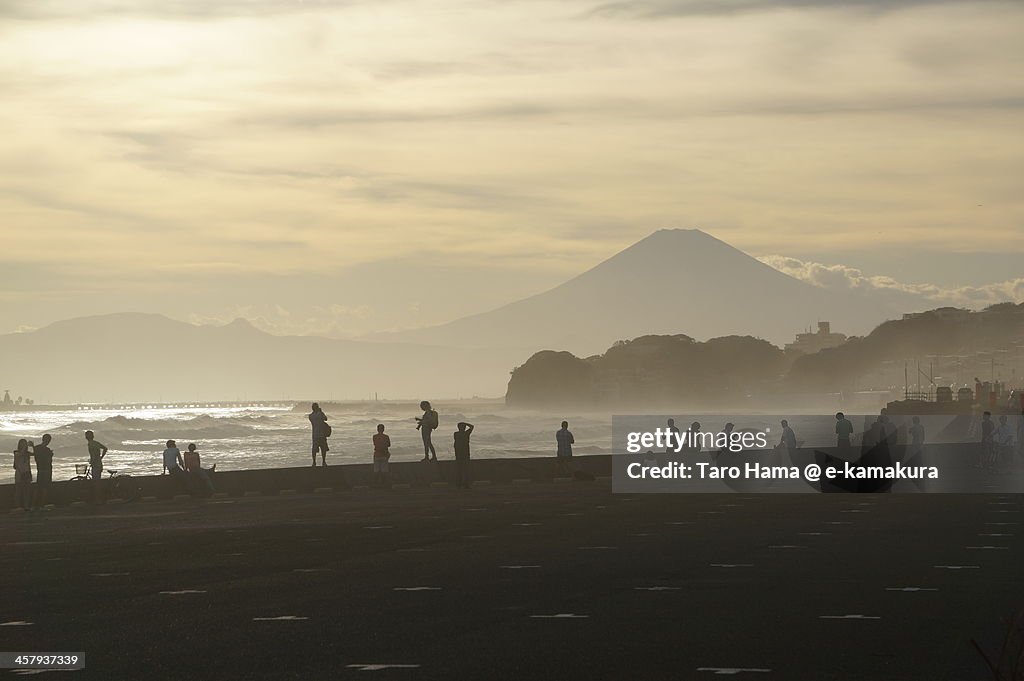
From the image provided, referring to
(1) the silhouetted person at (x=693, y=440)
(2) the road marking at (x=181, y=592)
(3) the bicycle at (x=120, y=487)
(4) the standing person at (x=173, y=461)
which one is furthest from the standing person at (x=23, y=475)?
(1) the silhouetted person at (x=693, y=440)

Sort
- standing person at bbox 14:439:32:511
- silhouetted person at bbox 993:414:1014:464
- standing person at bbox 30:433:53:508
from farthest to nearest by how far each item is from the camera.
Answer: silhouetted person at bbox 993:414:1014:464, standing person at bbox 30:433:53:508, standing person at bbox 14:439:32:511

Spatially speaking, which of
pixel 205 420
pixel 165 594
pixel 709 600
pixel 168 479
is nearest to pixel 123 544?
pixel 165 594

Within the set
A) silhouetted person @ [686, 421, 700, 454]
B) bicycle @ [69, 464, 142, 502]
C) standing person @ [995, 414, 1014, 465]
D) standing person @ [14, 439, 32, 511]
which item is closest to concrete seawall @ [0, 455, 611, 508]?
bicycle @ [69, 464, 142, 502]

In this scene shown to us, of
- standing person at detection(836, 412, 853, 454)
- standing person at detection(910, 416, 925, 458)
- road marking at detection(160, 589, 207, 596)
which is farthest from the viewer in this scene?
standing person at detection(910, 416, 925, 458)

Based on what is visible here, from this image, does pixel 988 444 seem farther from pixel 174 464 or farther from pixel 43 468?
pixel 43 468

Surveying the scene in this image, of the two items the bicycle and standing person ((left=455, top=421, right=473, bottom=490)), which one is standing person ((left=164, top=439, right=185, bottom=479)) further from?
standing person ((left=455, top=421, right=473, bottom=490))

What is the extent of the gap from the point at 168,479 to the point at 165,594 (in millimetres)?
22744

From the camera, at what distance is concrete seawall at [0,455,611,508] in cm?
3503

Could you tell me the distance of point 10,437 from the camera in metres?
104

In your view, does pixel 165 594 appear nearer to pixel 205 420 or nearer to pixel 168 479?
pixel 168 479

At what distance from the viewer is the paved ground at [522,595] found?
9.91m

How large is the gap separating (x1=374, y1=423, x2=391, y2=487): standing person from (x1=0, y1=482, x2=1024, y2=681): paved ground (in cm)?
1130

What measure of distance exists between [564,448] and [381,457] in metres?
5.79

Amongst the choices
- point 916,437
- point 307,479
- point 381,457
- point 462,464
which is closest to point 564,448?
point 462,464
